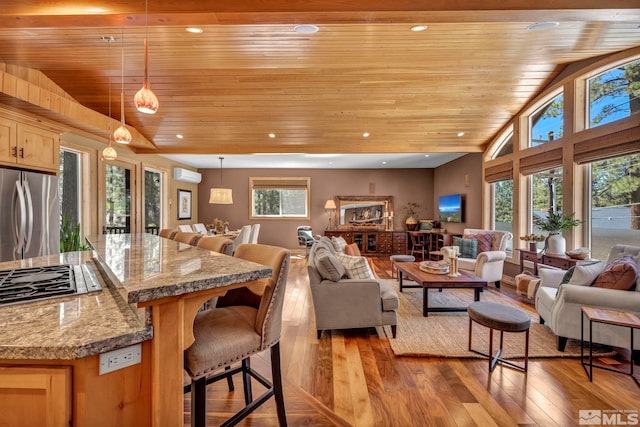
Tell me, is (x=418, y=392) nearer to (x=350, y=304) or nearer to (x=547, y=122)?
(x=350, y=304)

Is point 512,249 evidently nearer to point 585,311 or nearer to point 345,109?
point 585,311

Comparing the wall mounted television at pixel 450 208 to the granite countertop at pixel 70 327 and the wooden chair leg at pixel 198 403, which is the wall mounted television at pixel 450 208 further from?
the granite countertop at pixel 70 327

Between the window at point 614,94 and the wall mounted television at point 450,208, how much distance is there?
3.08 metres

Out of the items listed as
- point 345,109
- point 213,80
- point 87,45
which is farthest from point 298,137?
point 87,45

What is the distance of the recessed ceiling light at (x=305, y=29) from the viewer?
2.73 m

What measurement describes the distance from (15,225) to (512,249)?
7.01 meters

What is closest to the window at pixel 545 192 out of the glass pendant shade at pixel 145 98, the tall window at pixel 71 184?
the glass pendant shade at pixel 145 98

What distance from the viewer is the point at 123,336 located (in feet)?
2.69

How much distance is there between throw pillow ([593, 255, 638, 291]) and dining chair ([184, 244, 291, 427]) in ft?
9.72

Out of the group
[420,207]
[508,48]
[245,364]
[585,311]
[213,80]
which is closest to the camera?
[245,364]

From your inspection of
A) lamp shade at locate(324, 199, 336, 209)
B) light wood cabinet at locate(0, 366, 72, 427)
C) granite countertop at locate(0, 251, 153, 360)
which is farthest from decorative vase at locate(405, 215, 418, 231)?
light wood cabinet at locate(0, 366, 72, 427)

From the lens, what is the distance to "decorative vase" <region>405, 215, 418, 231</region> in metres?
7.67

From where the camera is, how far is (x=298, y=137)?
5.41m

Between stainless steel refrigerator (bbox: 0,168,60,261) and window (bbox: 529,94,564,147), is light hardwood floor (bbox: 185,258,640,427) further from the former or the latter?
window (bbox: 529,94,564,147)
